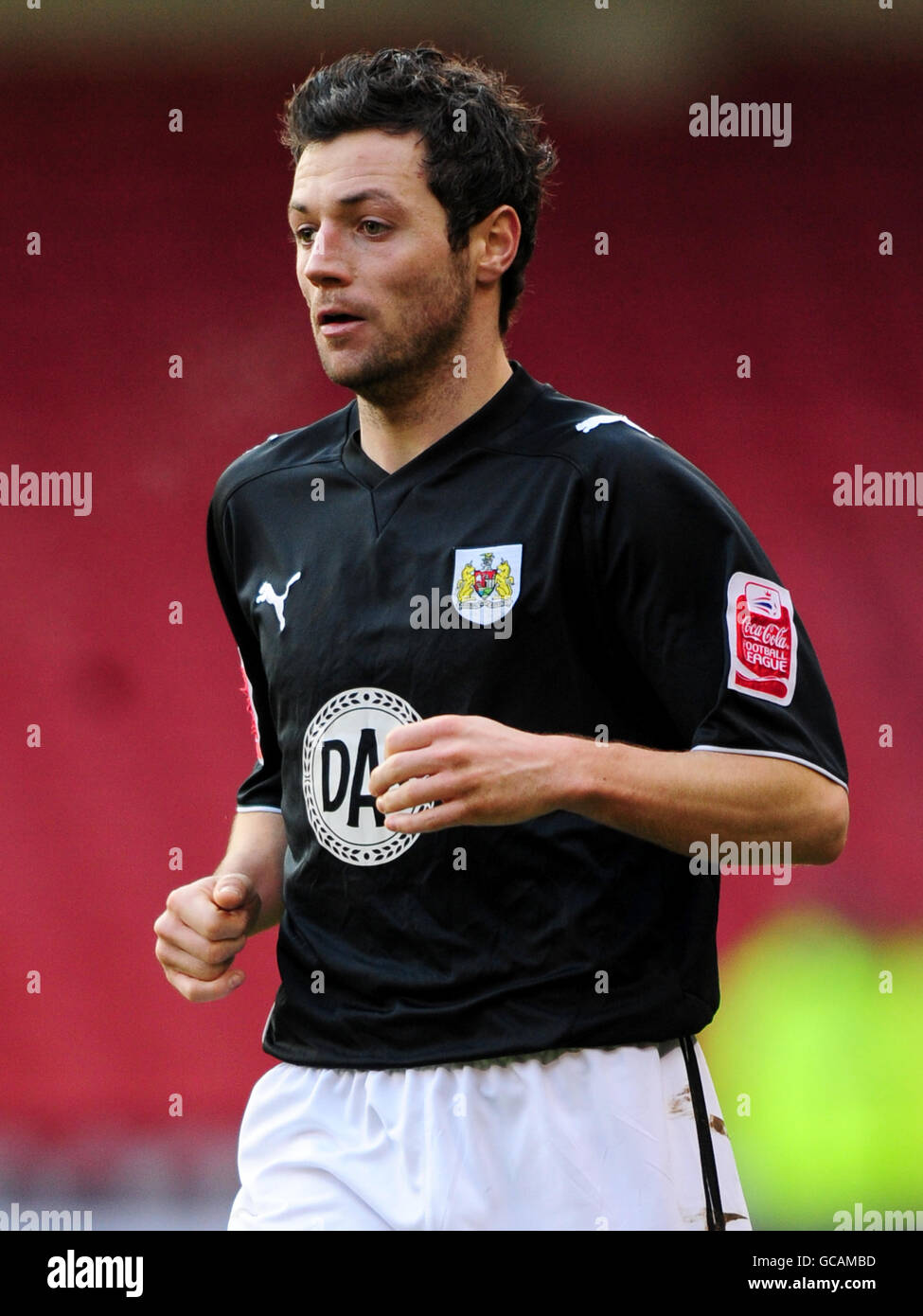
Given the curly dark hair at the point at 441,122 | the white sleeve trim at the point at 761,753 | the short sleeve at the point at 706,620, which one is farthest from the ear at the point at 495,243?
the white sleeve trim at the point at 761,753

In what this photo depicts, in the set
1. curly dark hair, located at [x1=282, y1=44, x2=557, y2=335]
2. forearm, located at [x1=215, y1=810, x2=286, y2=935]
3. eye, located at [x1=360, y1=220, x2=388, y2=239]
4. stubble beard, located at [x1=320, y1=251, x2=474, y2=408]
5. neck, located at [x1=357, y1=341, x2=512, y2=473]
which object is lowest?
forearm, located at [x1=215, y1=810, x2=286, y2=935]

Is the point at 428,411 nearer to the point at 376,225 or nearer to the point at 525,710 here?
the point at 376,225

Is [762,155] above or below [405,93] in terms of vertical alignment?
above

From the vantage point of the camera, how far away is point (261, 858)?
7.31 ft

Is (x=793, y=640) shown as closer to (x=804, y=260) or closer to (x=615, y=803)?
(x=615, y=803)

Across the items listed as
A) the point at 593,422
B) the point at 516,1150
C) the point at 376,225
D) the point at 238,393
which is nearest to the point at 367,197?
the point at 376,225

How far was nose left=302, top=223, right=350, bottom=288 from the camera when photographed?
79.4 inches

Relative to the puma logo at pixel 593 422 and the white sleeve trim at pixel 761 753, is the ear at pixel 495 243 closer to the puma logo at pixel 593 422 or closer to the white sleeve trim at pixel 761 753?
the puma logo at pixel 593 422

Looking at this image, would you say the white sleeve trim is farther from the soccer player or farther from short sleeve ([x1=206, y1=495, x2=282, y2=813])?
short sleeve ([x1=206, y1=495, x2=282, y2=813])

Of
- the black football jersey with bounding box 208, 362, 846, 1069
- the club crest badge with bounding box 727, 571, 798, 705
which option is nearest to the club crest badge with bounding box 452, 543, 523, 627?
the black football jersey with bounding box 208, 362, 846, 1069
